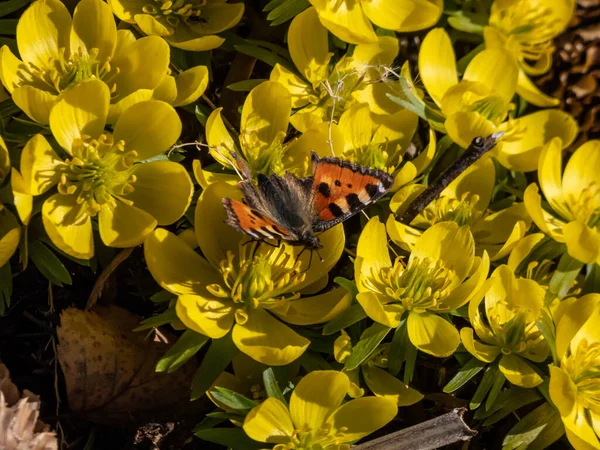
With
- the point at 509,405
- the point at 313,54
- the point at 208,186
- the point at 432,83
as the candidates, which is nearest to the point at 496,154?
the point at 432,83

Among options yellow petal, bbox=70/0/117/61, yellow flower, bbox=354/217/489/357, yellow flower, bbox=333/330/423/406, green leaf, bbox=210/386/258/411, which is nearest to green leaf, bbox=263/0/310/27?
yellow petal, bbox=70/0/117/61

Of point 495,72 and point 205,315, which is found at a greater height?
point 495,72

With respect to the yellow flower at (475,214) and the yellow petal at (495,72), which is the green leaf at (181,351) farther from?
the yellow petal at (495,72)

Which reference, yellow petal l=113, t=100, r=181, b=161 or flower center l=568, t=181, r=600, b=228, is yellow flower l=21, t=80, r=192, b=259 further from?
flower center l=568, t=181, r=600, b=228

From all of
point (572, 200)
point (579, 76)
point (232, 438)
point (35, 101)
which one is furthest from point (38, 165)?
point (579, 76)

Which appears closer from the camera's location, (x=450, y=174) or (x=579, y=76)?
(x=450, y=174)

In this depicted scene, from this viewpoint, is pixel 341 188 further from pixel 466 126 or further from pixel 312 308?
pixel 466 126

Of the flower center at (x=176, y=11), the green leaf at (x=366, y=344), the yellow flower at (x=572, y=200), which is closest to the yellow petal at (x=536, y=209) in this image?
the yellow flower at (x=572, y=200)
